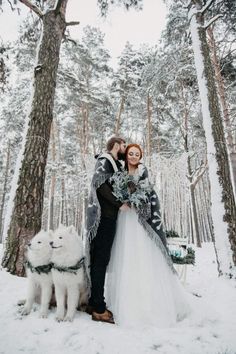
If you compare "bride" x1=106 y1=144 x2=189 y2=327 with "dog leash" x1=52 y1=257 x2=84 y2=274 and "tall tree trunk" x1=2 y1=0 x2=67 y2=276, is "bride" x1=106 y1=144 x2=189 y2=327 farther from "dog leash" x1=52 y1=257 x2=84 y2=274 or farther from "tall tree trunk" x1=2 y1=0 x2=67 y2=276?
"tall tree trunk" x1=2 y1=0 x2=67 y2=276

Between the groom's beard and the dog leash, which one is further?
the groom's beard

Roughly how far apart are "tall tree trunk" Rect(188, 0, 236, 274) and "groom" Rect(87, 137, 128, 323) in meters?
2.85

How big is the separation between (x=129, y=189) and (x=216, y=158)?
9.93 ft

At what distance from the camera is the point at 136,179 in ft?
12.1

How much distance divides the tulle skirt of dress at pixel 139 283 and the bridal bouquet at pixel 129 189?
219 mm

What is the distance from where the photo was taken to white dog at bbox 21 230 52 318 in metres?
3.05

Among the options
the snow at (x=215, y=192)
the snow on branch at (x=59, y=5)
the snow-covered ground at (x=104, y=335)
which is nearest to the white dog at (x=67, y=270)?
the snow-covered ground at (x=104, y=335)

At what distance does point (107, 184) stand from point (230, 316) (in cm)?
228

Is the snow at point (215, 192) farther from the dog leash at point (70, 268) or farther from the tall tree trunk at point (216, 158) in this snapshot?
the dog leash at point (70, 268)

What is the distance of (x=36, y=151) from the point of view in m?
4.61

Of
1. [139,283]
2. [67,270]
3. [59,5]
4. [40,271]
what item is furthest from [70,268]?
[59,5]

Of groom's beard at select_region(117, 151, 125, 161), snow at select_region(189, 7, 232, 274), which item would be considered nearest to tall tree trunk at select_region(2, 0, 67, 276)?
groom's beard at select_region(117, 151, 125, 161)

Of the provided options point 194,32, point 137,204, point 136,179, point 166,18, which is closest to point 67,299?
point 137,204

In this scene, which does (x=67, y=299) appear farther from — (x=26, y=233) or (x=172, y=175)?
(x=172, y=175)
